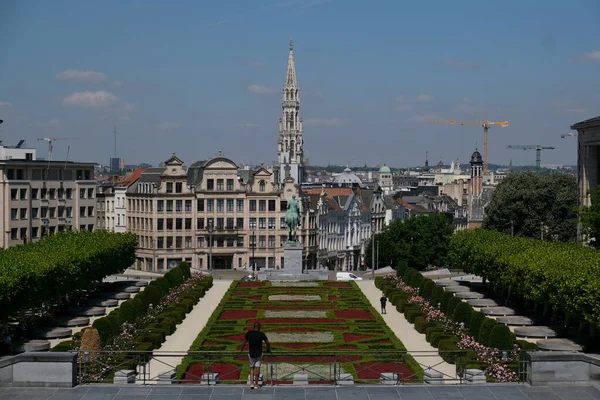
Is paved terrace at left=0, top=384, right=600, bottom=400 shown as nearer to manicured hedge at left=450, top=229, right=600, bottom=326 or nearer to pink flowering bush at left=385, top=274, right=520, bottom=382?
pink flowering bush at left=385, top=274, right=520, bottom=382

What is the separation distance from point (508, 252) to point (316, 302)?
44.9ft

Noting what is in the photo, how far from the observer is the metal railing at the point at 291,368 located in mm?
35781

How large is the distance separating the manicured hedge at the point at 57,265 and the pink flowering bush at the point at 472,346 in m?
21.4

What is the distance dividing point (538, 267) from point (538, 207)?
55.9 meters

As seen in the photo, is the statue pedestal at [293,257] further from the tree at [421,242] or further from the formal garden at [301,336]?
the tree at [421,242]

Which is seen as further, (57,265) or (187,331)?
(57,265)

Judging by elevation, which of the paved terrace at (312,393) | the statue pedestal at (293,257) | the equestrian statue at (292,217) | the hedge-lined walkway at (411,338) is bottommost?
the hedge-lined walkway at (411,338)

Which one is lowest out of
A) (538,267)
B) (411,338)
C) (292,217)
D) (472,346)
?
(411,338)

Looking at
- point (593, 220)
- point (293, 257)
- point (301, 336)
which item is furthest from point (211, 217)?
point (301, 336)

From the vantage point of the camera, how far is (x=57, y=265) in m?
63.0

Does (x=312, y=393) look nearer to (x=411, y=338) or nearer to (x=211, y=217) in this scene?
(x=411, y=338)

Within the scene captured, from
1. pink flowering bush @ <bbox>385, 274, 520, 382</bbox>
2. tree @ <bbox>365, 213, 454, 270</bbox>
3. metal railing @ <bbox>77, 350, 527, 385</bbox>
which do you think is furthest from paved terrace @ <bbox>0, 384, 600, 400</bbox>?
tree @ <bbox>365, 213, 454, 270</bbox>

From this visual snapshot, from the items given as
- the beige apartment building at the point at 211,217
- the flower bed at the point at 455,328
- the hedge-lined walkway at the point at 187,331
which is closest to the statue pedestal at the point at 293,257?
the hedge-lined walkway at the point at 187,331

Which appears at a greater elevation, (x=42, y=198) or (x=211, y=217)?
(x=42, y=198)
